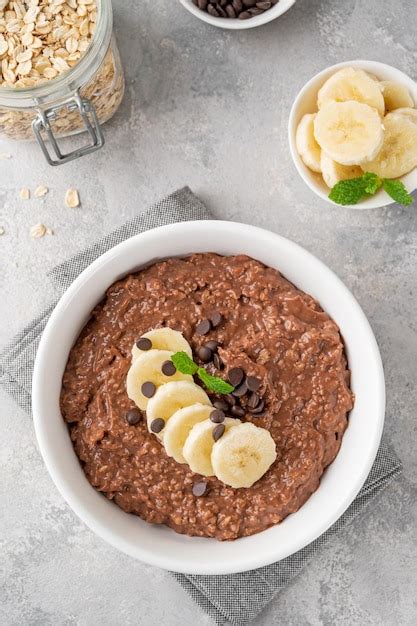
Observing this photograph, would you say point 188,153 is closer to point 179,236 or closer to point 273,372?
point 179,236

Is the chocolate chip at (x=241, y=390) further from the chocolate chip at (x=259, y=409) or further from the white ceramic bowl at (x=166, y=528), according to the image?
the white ceramic bowl at (x=166, y=528)

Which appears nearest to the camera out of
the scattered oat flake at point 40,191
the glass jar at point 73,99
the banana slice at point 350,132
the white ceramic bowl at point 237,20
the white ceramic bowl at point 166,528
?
the white ceramic bowl at point 166,528

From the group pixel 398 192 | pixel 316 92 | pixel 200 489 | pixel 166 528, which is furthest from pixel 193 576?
pixel 316 92

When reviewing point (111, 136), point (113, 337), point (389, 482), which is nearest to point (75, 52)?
point (111, 136)

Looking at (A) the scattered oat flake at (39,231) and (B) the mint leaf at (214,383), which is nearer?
(B) the mint leaf at (214,383)

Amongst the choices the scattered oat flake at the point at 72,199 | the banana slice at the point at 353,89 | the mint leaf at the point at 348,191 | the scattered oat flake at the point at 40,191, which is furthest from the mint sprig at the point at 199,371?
the banana slice at the point at 353,89

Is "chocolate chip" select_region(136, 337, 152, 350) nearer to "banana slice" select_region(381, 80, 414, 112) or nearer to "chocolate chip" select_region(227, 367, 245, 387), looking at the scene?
"chocolate chip" select_region(227, 367, 245, 387)

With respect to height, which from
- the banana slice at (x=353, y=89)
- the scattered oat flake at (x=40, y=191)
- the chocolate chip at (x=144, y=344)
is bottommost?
the chocolate chip at (x=144, y=344)

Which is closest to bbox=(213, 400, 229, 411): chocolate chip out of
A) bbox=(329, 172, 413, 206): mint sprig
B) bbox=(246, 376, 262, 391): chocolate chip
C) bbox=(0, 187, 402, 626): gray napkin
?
bbox=(246, 376, 262, 391): chocolate chip
